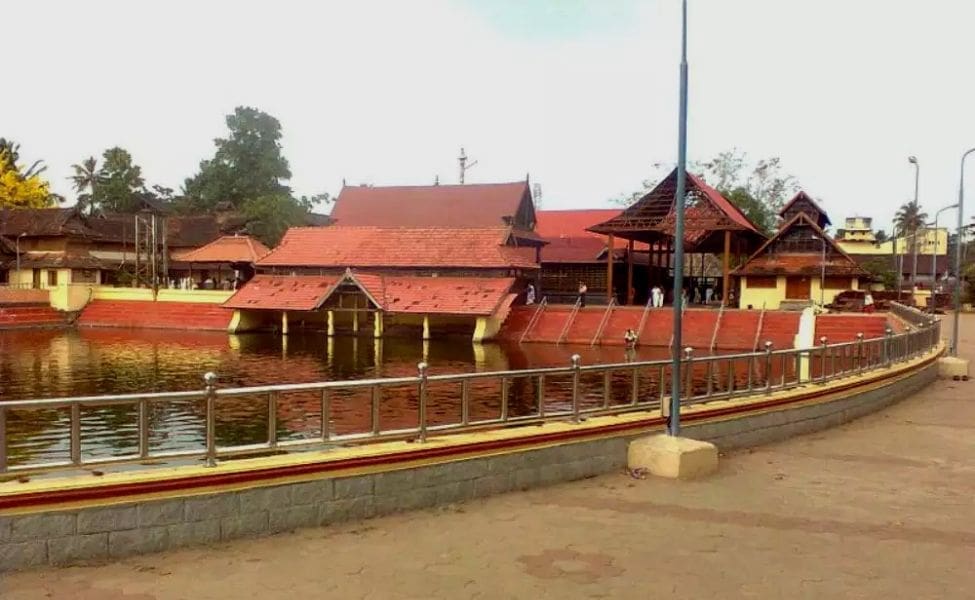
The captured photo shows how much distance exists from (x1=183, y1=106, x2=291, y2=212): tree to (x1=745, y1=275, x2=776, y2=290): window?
41735mm

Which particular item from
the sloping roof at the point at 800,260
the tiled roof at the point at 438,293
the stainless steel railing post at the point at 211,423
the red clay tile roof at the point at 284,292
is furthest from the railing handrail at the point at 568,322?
the stainless steel railing post at the point at 211,423

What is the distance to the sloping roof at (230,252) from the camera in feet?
154

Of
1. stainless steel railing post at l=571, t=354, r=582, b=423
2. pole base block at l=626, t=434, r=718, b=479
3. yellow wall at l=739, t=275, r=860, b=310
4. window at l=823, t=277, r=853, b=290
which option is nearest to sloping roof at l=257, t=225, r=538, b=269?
yellow wall at l=739, t=275, r=860, b=310

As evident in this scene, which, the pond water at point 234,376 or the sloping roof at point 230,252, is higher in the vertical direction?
the sloping roof at point 230,252

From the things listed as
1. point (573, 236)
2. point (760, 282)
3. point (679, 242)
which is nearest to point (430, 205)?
point (573, 236)

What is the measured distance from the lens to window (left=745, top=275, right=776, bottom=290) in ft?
138

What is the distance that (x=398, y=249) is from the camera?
41.0 metres

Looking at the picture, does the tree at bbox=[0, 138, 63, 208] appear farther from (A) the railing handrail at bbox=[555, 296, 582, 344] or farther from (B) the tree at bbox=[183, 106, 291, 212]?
(A) the railing handrail at bbox=[555, 296, 582, 344]

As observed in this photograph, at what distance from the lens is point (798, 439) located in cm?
1067

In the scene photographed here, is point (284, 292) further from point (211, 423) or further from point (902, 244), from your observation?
point (902, 244)

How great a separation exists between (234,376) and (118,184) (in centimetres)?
5305

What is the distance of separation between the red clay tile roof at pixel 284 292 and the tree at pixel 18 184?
3086 cm

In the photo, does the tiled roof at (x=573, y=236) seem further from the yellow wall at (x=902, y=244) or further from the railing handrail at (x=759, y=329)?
the yellow wall at (x=902, y=244)

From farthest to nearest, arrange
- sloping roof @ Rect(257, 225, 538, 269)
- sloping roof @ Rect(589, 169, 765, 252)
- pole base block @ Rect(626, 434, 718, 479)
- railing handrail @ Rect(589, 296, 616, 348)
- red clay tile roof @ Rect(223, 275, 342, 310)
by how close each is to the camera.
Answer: red clay tile roof @ Rect(223, 275, 342, 310) → sloping roof @ Rect(257, 225, 538, 269) → sloping roof @ Rect(589, 169, 765, 252) → railing handrail @ Rect(589, 296, 616, 348) → pole base block @ Rect(626, 434, 718, 479)
